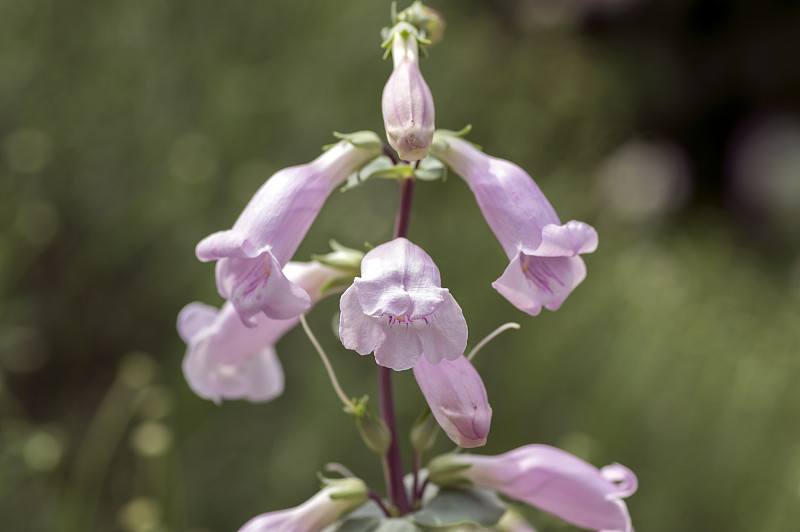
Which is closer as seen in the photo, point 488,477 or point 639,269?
point 488,477

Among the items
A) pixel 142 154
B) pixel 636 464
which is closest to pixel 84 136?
pixel 142 154

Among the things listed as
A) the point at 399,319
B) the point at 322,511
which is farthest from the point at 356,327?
the point at 322,511

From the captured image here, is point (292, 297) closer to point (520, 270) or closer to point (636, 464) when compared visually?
point (520, 270)

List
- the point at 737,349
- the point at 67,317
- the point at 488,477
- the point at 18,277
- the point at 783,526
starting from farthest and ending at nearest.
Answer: the point at 737,349, the point at 67,317, the point at 18,277, the point at 783,526, the point at 488,477

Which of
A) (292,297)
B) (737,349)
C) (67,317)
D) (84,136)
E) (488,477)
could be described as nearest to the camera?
(292,297)

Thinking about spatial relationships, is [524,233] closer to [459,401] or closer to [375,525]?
[459,401]

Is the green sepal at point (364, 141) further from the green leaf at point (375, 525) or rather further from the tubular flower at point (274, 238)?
the green leaf at point (375, 525)

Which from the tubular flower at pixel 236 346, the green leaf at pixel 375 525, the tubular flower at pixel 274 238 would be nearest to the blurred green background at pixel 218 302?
the tubular flower at pixel 236 346
